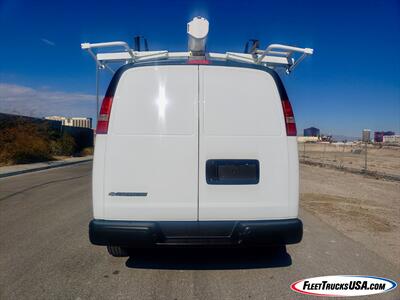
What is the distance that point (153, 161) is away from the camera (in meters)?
3.09

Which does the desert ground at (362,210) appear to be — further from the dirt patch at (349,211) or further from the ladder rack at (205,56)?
the ladder rack at (205,56)

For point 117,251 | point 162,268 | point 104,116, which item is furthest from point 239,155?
point 117,251

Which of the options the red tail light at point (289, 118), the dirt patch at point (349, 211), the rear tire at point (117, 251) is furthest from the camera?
the dirt patch at point (349, 211)

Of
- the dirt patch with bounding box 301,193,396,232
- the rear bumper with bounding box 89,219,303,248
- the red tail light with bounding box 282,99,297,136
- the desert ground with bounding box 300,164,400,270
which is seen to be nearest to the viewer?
the rear bumper with bounding box 89,219,303,248

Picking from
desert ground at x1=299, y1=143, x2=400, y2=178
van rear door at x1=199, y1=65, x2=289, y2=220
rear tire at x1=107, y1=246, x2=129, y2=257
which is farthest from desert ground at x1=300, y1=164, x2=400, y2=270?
desert ground at x1=299, y1=143, x2=400, y2=178

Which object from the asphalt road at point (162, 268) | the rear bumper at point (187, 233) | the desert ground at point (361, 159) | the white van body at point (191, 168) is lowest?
the desert ground at point (361, 159)

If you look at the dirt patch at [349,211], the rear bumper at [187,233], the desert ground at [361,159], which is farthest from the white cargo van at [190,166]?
the desert ground at [361,159]

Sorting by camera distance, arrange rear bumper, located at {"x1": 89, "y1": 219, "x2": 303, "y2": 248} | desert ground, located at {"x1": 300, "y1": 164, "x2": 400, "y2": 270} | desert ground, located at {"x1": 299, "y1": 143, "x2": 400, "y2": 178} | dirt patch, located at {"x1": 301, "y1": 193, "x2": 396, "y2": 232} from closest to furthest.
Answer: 1. rear bumper, located at {"x1": 89, "y1": 219, "x2": 303, "y2": 248}
2. desert ground, located at {"x1": 300, "y1": 164, "x2": 400, "y2": 270}
3. dirt patch, located at {"x1": 301, "y1": 193, "x2": 396, "y2": 232}
4. desert ground, located at {"x1": 299, "y1": 143, "x2": 400, "y2": 178}

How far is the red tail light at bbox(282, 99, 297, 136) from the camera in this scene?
3.25 meters

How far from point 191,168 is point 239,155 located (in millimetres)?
485

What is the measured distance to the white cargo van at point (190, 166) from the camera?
3090 mm

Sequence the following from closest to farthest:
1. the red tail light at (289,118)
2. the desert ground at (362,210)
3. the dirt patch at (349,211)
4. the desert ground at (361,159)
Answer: the red tail light at (289,118) → the desert ground at (362,210) → the dirt patch at (349,211) → the desert ground at (361,159)

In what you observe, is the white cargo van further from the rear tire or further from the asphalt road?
the rear tire

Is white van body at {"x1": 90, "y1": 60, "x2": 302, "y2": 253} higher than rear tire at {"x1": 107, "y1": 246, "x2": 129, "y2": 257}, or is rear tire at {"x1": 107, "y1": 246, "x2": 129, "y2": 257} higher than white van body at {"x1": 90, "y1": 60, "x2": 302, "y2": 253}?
white van body at {"x1": 90, "y1": 60, "x2": 302, "y2": 253}
